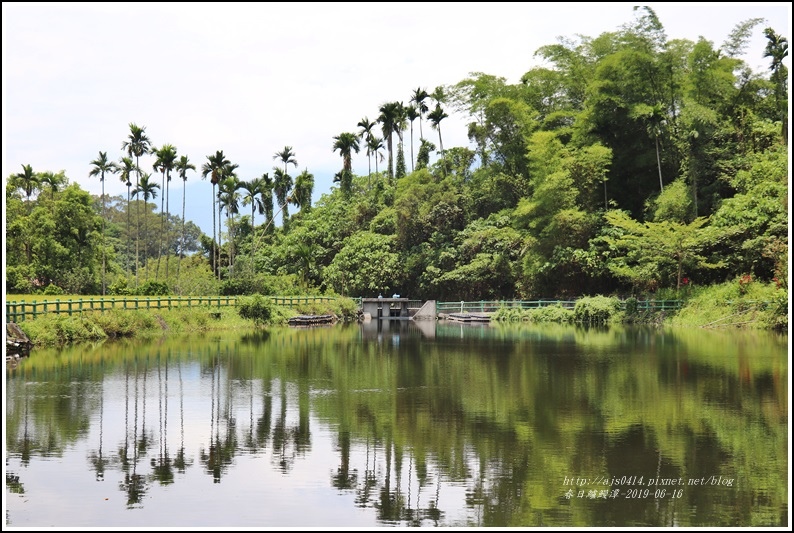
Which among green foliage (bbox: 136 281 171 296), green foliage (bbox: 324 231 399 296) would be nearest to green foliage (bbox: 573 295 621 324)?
green foliage (bbox: 324 231 399 296)

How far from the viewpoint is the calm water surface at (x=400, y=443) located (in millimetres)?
9961

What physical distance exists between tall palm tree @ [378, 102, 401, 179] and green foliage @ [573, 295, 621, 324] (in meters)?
33.9

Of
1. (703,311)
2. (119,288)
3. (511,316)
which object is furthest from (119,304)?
(703,311)

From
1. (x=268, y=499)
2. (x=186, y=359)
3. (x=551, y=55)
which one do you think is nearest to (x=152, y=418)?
(x=268, y=499)

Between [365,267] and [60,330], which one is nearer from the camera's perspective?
[60,330]

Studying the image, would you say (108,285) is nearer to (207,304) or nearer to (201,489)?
(207,304)

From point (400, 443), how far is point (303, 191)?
2799 inches

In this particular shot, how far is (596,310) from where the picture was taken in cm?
5128

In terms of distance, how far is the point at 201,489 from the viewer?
11.0 m

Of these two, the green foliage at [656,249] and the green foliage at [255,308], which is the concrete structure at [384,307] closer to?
the green foliage at [255,308]

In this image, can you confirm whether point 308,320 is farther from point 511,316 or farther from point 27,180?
point 27,180

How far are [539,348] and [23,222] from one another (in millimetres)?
45765

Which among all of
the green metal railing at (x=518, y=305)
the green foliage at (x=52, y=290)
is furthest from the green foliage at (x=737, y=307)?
the green foliage at (x=52, y=290)

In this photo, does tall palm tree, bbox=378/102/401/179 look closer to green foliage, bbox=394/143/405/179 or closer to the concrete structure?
green foliage, bbox=394/143/405/179
